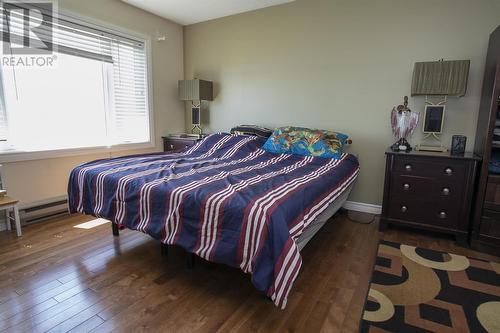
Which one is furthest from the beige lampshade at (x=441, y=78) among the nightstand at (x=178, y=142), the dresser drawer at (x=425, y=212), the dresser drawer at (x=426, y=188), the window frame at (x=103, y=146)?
the window frame at (x=103, y=146)

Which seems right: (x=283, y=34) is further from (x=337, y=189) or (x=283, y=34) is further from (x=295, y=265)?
(x=295, y=265)

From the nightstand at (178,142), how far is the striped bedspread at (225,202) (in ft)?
4.05

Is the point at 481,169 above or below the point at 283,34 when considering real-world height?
below

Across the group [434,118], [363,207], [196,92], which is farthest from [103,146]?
[434,118]

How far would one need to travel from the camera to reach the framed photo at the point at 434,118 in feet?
8.39

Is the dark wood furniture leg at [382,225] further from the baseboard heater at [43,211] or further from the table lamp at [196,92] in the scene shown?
the baseboard heater at [43,211]

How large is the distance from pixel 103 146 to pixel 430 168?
3435 millimetres

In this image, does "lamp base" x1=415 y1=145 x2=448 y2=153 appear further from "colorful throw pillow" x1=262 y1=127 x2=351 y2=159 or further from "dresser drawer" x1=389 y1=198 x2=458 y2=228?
"colorful throw pillow" x1=262 y1=127 x2=351 y2=159

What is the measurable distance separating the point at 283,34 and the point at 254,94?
798 millimetres

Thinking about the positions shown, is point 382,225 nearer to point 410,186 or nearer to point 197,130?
point 410,186

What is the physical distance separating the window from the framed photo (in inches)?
129

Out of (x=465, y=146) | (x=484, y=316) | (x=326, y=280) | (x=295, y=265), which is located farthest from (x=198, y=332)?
(x=465, y=146)

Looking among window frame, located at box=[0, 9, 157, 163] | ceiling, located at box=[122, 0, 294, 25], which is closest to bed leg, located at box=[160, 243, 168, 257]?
window frame, located at box=[0, 9, 157, 163]

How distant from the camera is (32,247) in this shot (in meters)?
2.20
